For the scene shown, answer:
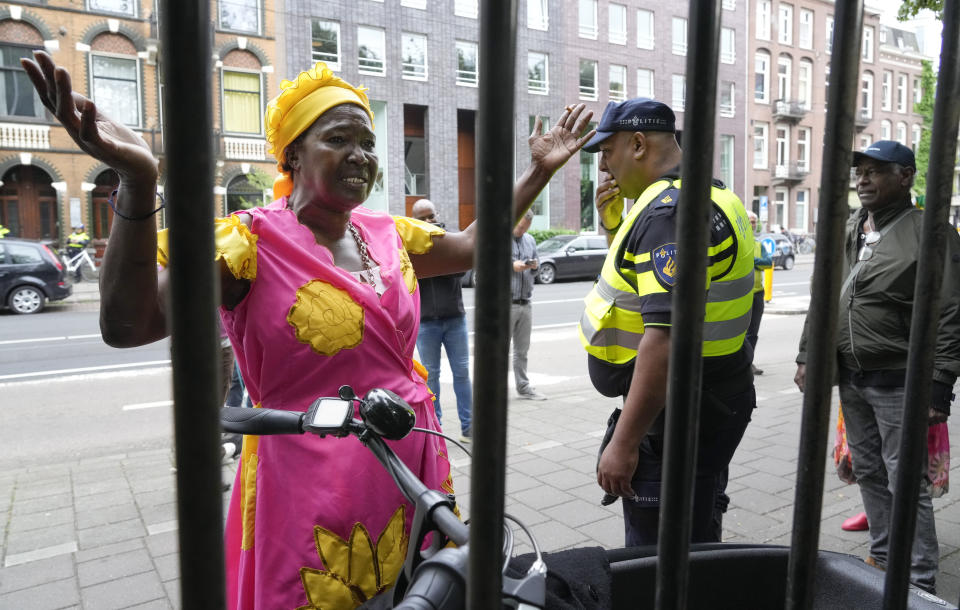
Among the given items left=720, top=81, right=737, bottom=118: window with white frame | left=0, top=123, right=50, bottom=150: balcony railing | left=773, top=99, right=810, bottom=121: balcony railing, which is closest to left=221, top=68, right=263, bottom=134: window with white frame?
left=0, top=123, right=50, bottom=150: balcony railing

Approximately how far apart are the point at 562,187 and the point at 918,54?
2928 centimetres

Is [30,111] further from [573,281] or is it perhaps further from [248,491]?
[248,491]

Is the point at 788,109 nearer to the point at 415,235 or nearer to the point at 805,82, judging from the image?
the point at 805,82

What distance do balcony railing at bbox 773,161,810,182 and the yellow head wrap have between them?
40955 mm

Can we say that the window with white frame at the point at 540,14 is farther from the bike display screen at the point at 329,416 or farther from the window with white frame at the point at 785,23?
the bike display screen at the point at 329,416

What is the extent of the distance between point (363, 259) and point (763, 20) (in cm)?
4175

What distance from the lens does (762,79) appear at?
127 feet

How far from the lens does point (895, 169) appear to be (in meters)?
3.32

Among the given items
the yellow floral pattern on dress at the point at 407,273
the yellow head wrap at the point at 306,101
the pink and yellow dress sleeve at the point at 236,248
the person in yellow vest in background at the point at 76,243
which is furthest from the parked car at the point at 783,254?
the pink and yellow dress sleeve at the point at 236,248

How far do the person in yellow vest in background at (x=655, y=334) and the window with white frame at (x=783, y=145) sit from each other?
40.9 meters

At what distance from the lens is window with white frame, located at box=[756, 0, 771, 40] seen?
124 ft

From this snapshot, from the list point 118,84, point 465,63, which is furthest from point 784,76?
point 118,84

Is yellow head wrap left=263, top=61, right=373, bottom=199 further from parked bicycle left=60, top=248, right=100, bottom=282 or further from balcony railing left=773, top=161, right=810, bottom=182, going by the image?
balcony railing left=773, top=161, right=810, bottom=182

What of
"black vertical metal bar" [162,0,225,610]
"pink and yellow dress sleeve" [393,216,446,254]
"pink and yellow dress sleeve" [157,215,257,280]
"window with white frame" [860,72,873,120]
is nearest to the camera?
"black vertical metal bar" [162,0,225,610]
